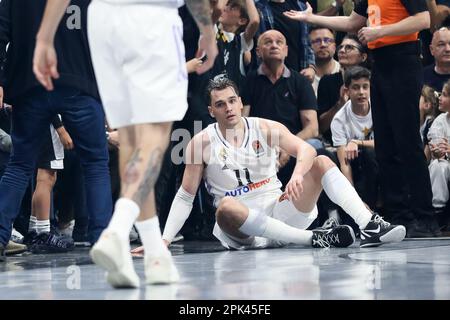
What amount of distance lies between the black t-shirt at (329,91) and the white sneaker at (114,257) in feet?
19.1

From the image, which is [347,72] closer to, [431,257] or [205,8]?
[431,257]

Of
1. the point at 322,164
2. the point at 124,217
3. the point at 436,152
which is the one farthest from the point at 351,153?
the point at 124,217

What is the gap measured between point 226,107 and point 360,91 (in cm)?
205

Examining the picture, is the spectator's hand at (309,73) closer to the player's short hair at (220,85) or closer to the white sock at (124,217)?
the player's short hair at (220,85)

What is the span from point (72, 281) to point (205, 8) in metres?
1.52

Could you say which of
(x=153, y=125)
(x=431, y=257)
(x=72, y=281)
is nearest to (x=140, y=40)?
(x=153, y=125)

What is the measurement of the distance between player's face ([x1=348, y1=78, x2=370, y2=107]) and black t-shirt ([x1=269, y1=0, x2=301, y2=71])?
3.56ft

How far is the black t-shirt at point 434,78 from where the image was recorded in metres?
9.67

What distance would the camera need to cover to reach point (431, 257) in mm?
6078

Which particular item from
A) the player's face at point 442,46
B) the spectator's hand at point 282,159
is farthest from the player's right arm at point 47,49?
the player's face at point 442,46

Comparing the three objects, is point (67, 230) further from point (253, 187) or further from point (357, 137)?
point (357, 137)

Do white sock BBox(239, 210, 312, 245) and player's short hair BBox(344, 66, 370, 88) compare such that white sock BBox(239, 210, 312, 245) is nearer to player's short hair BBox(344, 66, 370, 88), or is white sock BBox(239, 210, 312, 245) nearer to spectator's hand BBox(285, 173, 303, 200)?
spectator's hand BBox(285, 173, 303, 200)

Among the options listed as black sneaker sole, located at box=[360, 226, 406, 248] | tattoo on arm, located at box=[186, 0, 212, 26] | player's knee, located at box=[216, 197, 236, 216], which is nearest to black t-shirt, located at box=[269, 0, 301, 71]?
player's knee, located at box=[216, 197, 236, 216]

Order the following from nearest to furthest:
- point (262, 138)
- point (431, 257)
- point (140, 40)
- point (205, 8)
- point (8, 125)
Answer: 1. point (140, 40)
2. point (205, 8)
3. point (431, 257)
4. point (262, 138)
5. point (8, 125)
